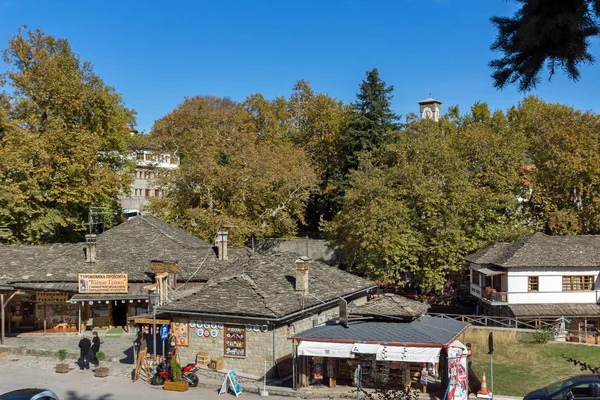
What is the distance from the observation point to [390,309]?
2319 cm

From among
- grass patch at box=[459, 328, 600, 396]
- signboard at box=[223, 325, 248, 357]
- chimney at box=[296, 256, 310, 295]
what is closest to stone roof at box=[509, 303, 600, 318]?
grass patch at box=[459, 328, 600, 396]

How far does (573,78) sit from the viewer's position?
8.28m

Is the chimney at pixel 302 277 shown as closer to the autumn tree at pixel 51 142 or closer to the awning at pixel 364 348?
the awning at pixel 364 348

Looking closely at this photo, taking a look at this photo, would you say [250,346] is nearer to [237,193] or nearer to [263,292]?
[263,292]

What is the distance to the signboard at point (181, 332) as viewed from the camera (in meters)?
25.2

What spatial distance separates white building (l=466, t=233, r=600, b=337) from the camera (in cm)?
3856

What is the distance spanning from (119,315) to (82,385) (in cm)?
1156

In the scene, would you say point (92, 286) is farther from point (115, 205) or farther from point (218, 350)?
point (115, 205)

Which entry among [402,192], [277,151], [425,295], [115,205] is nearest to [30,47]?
[115,205]

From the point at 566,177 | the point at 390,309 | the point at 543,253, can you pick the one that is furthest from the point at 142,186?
the point at 390,309

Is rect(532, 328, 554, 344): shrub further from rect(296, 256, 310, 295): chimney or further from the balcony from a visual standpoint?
rect(296, 256, 310, 295): chimney

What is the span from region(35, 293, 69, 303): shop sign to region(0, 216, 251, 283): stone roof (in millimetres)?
786

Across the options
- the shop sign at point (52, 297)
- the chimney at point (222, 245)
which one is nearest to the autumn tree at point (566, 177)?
the chimney at point (222, 245)

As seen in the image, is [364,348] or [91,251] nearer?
[364,348]
